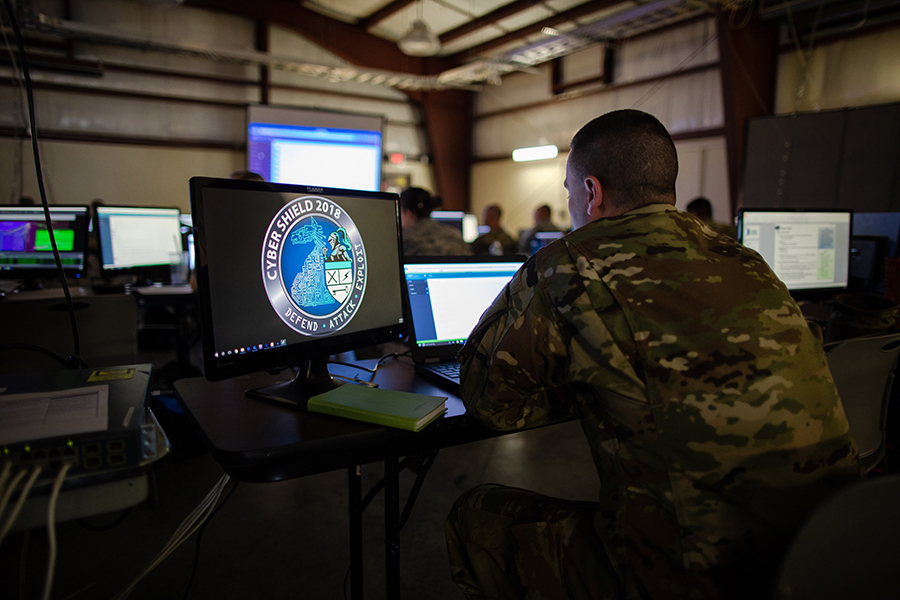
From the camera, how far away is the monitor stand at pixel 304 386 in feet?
3.61

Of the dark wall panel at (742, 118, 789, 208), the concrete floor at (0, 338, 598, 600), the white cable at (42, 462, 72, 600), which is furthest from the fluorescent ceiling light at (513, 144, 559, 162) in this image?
the white cable at (42, 462, 72, 600)

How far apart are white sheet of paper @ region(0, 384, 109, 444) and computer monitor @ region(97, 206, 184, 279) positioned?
264 centimetres

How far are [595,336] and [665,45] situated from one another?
7.76 m

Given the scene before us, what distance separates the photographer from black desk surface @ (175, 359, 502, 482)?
85 centimetres

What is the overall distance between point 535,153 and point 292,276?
27.5 feet

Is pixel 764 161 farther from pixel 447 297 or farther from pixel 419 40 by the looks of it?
pixel 447 297

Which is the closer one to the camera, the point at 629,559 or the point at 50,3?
the point at 629,559

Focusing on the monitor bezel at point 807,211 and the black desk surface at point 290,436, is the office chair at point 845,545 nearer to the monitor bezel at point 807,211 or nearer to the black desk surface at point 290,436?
the black desk surface at point 290,436

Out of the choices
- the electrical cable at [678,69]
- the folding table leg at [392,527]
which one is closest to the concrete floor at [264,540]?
the folding table leg at [392,527]

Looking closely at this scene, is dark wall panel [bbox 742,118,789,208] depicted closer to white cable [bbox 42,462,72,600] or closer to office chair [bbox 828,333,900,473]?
office chair [bbox 828,333,900,473]

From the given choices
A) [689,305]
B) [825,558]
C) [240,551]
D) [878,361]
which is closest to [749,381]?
[689,305]

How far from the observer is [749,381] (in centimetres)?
77

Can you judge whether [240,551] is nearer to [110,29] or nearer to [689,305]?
[689,305]

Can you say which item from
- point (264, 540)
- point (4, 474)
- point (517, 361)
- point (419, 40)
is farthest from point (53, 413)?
point (419, 40)
